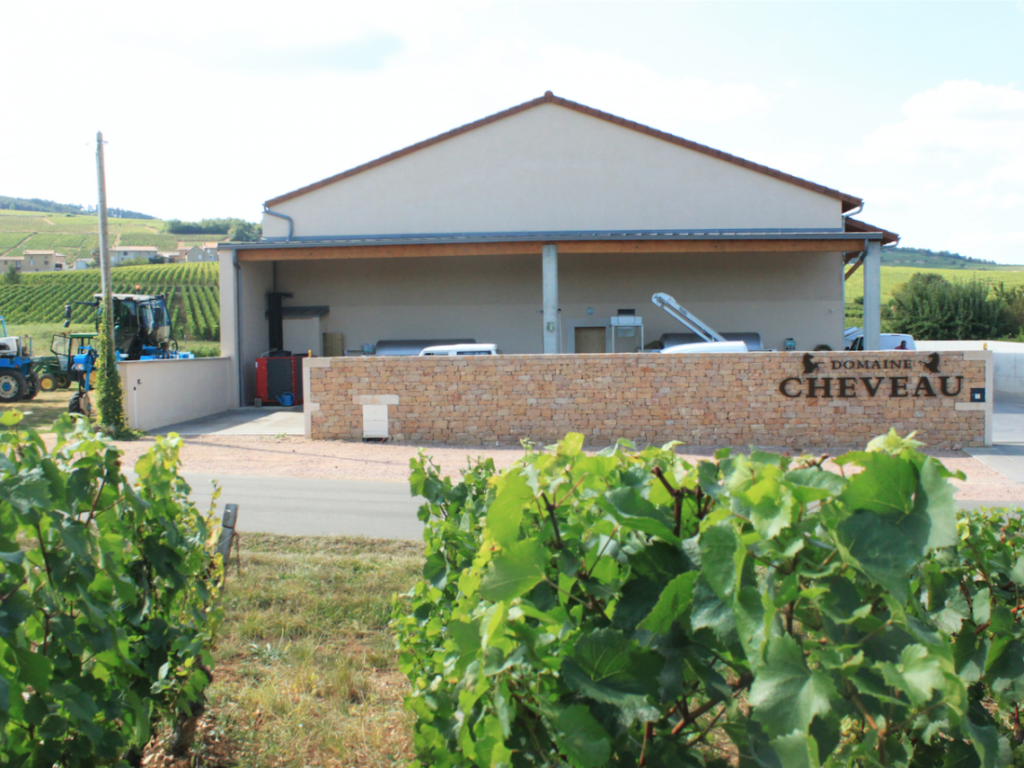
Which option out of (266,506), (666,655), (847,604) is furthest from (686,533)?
(266,506)

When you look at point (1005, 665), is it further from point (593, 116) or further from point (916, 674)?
point (593, 116)

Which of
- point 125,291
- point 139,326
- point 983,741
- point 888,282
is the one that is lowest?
point 983,741

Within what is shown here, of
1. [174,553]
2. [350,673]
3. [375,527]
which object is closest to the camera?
[174,553]

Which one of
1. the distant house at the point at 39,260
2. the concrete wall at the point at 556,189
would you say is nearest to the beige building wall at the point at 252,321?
the concrete wall at the point at 556,189

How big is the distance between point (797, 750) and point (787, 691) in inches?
3.2

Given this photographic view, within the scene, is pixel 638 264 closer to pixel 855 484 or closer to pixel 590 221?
pixel 590 221

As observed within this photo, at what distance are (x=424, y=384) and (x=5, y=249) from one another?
130706 mm

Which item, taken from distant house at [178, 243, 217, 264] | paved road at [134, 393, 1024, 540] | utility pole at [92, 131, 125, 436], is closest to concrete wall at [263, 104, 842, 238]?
utility pole at [92, 131, 125, 436]

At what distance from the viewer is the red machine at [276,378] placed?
73.8ft

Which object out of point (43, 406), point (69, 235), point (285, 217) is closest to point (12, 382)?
point (43, 406)

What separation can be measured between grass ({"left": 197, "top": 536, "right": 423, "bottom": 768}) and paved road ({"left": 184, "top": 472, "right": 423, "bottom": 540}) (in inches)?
48.9

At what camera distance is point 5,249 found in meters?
117

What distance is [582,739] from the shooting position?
1344 mm

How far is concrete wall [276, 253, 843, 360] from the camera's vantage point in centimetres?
2447
